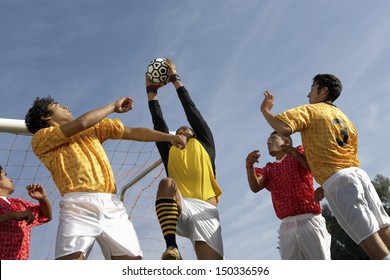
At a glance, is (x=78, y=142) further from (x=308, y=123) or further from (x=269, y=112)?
(x=308, y=123)

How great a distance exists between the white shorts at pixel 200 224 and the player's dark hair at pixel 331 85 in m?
1.85

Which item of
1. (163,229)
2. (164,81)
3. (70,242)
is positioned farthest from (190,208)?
(164,81)

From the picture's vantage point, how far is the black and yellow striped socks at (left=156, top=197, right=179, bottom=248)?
14.9ft

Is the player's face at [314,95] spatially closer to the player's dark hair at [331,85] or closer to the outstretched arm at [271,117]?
the player's dark hair at [331,85]

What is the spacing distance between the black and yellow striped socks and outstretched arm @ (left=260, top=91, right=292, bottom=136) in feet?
4.03

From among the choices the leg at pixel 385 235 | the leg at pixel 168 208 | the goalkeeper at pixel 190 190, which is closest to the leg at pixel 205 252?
the goalkeeper at pixel 190 190

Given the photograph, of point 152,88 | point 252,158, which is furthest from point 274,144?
Answer: point 152,88

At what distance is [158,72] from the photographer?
641 centimetres

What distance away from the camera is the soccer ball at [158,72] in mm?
6387

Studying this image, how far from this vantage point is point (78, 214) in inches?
153

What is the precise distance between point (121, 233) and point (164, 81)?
9.55 feet

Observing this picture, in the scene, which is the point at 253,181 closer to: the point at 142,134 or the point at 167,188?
the point at 167,188

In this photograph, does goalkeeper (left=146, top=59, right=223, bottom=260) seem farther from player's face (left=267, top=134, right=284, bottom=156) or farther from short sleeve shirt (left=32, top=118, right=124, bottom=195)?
player's face (left=267, top=134, right=284, bottom=156)

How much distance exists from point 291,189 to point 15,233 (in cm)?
311
